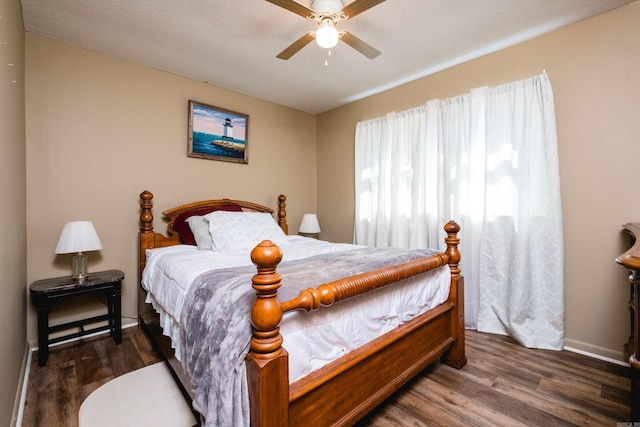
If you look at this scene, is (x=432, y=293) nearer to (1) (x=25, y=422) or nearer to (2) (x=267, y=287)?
(2) (x=267, y=287)

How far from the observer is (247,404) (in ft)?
3.49

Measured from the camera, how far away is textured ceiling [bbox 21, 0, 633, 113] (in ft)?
6.73

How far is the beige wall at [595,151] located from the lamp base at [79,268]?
12.7ft

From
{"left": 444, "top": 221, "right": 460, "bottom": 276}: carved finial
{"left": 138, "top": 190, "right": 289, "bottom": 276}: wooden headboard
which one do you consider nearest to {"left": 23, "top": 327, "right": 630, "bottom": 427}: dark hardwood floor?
{"left": 444, "top": 221, "right": 460, "bottom": 276}: carved finial

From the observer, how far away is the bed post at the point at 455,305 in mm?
2068

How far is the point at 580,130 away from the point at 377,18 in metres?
1.77

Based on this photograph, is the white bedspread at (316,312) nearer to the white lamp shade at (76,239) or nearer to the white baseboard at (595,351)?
the white lamp shade at (76,239)

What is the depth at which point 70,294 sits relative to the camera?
2203 mm

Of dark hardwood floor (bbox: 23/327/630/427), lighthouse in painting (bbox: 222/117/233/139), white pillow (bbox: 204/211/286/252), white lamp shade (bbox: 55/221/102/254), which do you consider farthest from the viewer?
lighthouse in painting (bbox: 222/117/233/139)

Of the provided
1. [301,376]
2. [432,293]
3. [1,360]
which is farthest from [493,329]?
[1,360]

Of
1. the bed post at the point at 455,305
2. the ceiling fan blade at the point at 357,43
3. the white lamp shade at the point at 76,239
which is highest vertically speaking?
the ceiling fan blade at the point at 357,43

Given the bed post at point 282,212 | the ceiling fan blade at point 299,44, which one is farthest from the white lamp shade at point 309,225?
the ceiling fan blade at point 299,44

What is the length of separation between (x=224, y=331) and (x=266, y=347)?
0.22 metres

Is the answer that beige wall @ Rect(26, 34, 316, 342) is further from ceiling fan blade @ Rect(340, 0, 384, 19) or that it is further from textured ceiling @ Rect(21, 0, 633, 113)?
ceiling fan blade @ Rect(340, 0, 384, 19)
